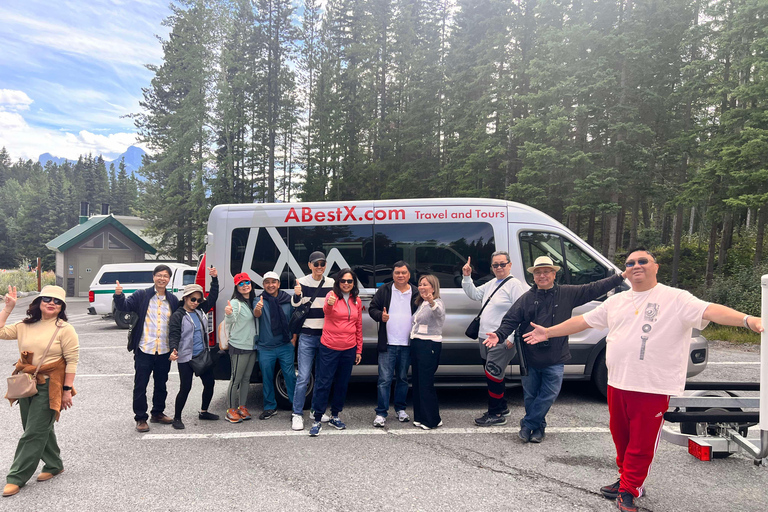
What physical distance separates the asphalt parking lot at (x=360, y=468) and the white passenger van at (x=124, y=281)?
29.6 ft

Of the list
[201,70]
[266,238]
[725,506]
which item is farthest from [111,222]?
[725,506]

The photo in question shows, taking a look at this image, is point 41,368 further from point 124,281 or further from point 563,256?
point 124,281

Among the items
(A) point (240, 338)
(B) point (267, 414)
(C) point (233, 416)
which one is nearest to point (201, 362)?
(A) point (240, 338)

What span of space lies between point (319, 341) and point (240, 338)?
93 centimetres

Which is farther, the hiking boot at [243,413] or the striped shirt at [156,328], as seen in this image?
the hiking boot at [243,413]

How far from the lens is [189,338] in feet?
16.9

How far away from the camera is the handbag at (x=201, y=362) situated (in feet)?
16.8

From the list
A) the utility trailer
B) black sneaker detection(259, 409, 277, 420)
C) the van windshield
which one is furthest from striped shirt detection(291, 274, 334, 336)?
the van windshield

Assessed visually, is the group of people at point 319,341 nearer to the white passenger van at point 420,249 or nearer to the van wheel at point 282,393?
the van wheel at point 282,393

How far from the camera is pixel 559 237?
579cm

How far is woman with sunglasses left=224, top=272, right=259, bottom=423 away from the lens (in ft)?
17.5

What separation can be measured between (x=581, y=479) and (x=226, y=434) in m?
3.50

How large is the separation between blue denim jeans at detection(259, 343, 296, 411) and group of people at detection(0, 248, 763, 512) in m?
0.01

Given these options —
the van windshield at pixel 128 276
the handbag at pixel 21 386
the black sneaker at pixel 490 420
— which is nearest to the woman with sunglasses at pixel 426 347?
the black sneaker at pixel 490 420
